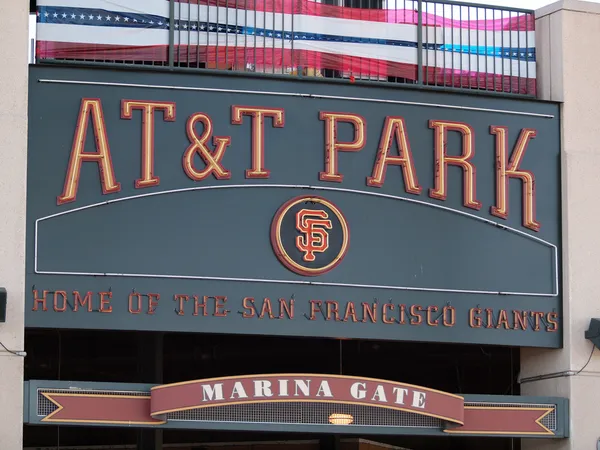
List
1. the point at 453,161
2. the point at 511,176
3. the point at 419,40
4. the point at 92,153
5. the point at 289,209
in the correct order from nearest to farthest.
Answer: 1. the point at 92,153
2. the point at 289,209
3. the point at 453,161
4. the point at 511,176
5. the point at 419,40

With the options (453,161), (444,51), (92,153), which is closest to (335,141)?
(453,161)

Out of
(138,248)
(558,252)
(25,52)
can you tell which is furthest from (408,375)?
(25,52)

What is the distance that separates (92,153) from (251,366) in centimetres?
1058

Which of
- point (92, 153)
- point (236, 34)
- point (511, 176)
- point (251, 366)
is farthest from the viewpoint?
point (251, 366)

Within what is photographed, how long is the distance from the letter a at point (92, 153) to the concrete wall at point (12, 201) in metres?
0.75

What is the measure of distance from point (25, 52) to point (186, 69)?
243cm

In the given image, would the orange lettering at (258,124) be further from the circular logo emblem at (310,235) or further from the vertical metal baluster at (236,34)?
the vertical metal baluster at (236,34)

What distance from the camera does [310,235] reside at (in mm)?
22312

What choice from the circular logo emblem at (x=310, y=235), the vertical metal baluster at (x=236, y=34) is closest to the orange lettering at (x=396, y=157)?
the circular logo emblem at (x=310, y=235)

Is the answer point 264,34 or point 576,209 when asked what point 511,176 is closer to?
point 576,209

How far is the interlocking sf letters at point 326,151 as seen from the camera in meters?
21.7

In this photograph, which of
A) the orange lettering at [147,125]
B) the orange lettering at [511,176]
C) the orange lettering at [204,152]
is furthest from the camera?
the orange lettering at [511,176]

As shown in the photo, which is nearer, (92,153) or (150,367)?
(92,153)

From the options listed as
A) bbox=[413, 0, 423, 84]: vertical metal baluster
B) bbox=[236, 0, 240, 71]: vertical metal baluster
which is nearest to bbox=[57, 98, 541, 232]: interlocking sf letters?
bbox=[236, 0, 240, 71]: vertical metal baluster
